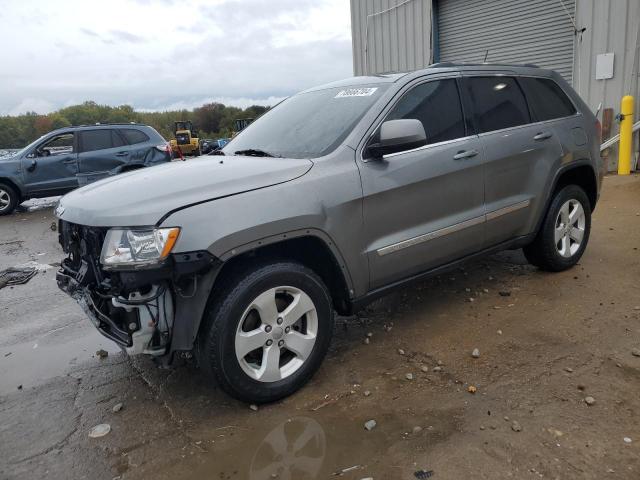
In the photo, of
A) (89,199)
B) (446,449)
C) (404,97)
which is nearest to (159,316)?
(89,199)

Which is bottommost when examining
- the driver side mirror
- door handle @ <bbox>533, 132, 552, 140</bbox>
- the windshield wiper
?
door handle @ <bbox>533, 132, 552, 140</bbox>

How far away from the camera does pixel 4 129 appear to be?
1847 centimetres

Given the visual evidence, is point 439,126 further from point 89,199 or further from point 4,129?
point 4,129

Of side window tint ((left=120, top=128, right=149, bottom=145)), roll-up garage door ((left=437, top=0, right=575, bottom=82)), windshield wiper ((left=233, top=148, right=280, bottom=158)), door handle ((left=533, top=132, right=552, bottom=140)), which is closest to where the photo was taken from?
windshield wiper ((left=233, top=148, right=280, bottom=158))

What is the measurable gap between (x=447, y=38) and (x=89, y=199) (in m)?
10.8

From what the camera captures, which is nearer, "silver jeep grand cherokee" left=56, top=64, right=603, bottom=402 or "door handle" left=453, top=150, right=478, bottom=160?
"silver jeep grand cherokee" left=56, top=64, right=603, bottom=402

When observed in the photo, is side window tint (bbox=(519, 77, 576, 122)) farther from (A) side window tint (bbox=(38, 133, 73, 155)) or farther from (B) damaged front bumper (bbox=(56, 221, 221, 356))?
(A) side window tint (bbox=(38, 133, 73, 155))

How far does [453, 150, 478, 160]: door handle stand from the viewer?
11.9ft

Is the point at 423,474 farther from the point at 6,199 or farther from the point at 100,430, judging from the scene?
the point at 6,199

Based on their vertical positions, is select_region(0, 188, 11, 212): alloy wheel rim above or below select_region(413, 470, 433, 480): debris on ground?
above

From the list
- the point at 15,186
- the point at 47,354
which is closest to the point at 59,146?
the point at 15,186

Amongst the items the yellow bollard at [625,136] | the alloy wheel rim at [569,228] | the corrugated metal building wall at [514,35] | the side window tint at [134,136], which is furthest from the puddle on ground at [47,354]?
the yellow bollard at [625,136]

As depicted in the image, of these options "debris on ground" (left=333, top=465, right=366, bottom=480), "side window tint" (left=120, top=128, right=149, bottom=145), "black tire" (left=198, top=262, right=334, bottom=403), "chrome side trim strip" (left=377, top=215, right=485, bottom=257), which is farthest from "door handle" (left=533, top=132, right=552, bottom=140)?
"side window tint" (left=120, top=128, right=149, bottom=145)

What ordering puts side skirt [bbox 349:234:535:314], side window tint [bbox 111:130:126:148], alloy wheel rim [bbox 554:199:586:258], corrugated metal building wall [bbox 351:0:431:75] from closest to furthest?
side skirt [bbox 349:234:535:314], alloy wheel rim [bbox 554:199:586:258], side window tint [bbox 111:130:126:148], corrugated metal building wall [bbox 351:0:431:75]
